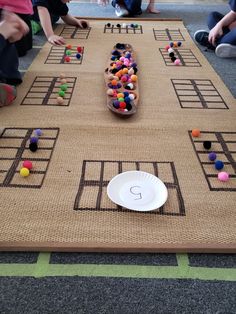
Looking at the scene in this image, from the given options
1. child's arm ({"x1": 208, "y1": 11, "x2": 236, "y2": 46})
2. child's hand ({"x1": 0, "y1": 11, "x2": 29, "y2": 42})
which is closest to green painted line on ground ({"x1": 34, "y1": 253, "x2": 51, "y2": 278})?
child's hand ({"x1": 0, "y1": 11, "x2": 29, "y2": 42})

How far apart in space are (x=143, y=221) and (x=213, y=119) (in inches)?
21.1

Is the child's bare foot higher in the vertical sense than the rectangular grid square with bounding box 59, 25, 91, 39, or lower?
higher

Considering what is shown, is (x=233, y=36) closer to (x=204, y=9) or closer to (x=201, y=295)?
(x=204, y=9)

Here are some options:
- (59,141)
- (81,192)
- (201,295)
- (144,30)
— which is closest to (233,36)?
(144,30)

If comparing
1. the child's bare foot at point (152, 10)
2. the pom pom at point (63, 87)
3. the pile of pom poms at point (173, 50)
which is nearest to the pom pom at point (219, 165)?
the pom pom at point (63, 87)

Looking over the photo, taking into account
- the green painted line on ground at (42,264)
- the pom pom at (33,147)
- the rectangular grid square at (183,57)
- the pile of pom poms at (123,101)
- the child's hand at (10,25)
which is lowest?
the rectangular grid square at (183,57)

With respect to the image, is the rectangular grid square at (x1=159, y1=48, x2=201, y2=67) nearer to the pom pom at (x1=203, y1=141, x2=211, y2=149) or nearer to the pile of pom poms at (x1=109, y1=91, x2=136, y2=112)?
the pile of pom poms at (x1=109, y1=91, x2=136, y2=112)

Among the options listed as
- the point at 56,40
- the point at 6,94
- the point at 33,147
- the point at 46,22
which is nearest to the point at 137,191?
the point at 33,147

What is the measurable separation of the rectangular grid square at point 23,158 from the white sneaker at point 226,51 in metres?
→ 1.05

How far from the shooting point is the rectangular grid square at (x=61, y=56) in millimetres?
1534

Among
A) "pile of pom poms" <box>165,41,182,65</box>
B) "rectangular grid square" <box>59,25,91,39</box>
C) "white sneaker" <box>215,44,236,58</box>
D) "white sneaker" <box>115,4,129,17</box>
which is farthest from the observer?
"white sneaker" <box>115,4,129,17</box>

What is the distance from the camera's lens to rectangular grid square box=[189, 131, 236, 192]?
0.81m

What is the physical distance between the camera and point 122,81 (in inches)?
50.6

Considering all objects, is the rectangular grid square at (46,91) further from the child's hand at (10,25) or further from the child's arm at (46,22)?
the child's arm at (46,22)
